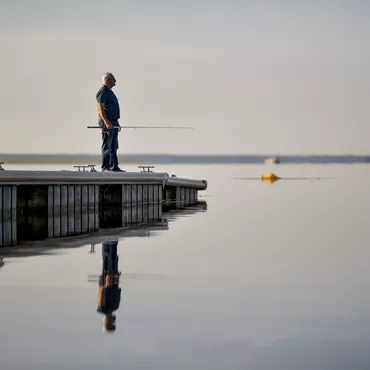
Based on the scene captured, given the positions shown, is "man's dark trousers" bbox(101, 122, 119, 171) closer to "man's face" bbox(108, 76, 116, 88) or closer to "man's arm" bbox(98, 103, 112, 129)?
"man's arm" bbox(98, 103, 112, 129)

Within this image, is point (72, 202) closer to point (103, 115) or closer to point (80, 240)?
point (103, 115)

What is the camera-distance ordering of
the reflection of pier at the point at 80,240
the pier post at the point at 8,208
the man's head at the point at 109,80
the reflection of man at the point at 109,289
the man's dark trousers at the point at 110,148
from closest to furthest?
the reflection of man at the point at 109,289 → the reflection of pier at the point at 80,240 → the pier post at the point at 8,208 → the man's head at the point at 109,80 → the man's dark trousers at the point at 110,148

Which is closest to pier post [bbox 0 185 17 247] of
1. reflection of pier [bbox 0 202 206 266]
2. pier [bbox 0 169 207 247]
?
pier [bbox 0 169 207 247]

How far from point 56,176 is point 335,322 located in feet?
32.6

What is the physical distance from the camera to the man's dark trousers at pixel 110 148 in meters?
18.0

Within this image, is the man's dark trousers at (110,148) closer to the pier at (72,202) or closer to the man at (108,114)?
the man at (108,114)

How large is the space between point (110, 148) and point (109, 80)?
1288mm

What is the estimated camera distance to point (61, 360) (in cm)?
620

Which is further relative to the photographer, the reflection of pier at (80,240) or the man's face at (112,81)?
the man's face at (112,81)

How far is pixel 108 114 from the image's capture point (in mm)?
17922

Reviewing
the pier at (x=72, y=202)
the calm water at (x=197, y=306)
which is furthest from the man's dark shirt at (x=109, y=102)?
the calm water at (x=197, y=306)

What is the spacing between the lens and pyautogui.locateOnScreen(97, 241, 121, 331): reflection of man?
7.55 m

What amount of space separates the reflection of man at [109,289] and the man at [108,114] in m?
5.46

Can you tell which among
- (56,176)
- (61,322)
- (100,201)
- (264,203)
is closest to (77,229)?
(56,176)
